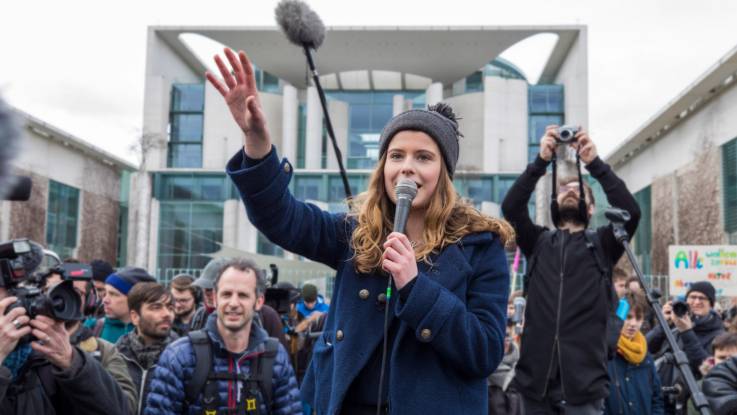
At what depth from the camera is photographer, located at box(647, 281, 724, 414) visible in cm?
640

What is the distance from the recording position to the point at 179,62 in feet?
160

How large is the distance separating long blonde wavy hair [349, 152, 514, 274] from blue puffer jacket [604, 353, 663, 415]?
374 centimetres

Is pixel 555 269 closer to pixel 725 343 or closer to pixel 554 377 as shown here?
pixel 554 377

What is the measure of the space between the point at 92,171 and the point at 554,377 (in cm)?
4678

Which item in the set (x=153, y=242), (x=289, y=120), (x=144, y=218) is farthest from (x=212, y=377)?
(x=289, y=120)

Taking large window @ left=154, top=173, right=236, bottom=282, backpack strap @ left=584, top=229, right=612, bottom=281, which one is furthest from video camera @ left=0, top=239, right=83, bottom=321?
large window @ left=154, top=173, right=236, bottom=282

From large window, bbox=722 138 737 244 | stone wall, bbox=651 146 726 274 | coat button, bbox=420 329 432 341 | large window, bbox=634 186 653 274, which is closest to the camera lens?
coat button, bbox=420 329 432 341

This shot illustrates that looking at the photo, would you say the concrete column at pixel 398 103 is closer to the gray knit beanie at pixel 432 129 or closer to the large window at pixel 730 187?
the large window at pixel 730 187

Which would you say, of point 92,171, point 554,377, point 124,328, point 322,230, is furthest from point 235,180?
point 92,171

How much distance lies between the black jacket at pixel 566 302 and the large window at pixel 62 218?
1628 inches

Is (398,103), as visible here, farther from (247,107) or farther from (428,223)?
(247,107)

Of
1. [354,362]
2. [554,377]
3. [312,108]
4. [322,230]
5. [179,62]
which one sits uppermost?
[179,62]

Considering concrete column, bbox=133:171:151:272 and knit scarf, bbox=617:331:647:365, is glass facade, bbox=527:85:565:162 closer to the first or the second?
concrete column, bbox=133:171:151:272

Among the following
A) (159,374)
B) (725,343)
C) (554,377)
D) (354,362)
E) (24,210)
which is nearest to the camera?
(354,362)
